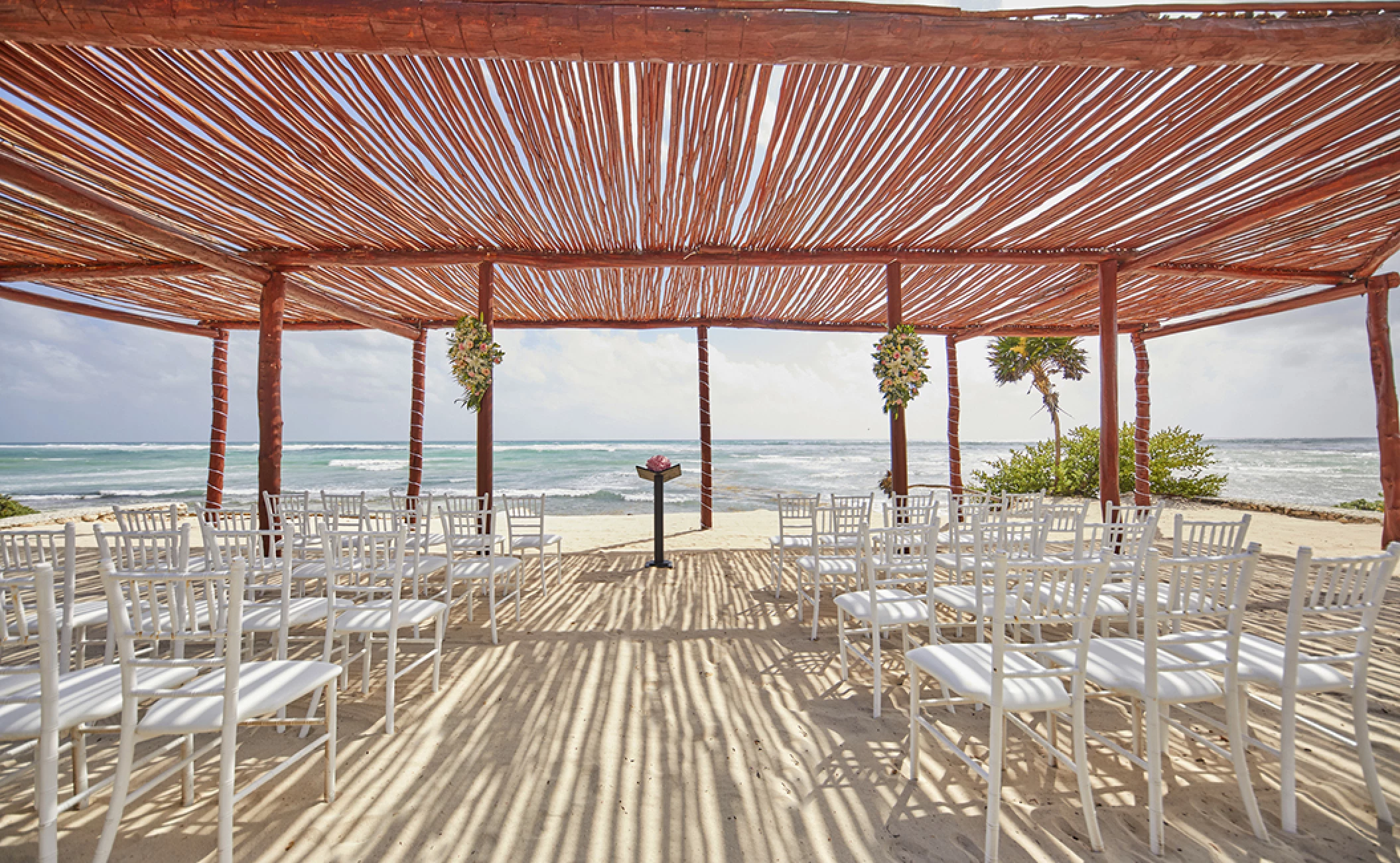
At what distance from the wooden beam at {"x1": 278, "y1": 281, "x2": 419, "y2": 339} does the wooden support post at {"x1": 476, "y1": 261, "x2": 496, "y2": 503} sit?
1.74 m

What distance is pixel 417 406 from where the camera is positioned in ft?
26.2

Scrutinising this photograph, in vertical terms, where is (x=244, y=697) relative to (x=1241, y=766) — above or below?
above

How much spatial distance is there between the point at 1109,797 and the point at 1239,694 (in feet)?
2.03

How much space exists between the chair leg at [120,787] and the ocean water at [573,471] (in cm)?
1168

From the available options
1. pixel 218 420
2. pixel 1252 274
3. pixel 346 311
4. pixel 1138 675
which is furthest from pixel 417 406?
pixel 1252 274

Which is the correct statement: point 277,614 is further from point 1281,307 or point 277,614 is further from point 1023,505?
point 1281,307

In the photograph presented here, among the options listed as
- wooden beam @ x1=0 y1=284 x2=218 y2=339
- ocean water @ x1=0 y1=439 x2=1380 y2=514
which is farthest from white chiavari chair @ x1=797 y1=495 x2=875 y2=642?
ocean water @ x1=0 y1=439 x2=1380 y2=514

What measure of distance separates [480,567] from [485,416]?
2.36 m

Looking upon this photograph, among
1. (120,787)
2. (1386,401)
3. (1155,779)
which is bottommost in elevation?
(1155,779)

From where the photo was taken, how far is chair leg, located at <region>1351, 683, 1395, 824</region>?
71.6 inches

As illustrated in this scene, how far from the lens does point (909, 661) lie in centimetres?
213

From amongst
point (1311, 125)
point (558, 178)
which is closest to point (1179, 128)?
point (1311, 125)

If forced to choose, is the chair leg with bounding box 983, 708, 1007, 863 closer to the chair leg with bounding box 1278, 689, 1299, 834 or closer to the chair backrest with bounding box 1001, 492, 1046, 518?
the chair leg with bounding box 1278, 689, 1299, 834

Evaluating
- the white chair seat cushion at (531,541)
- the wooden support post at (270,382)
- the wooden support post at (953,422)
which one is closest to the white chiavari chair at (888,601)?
the white chair seat cushion at (531,541)
